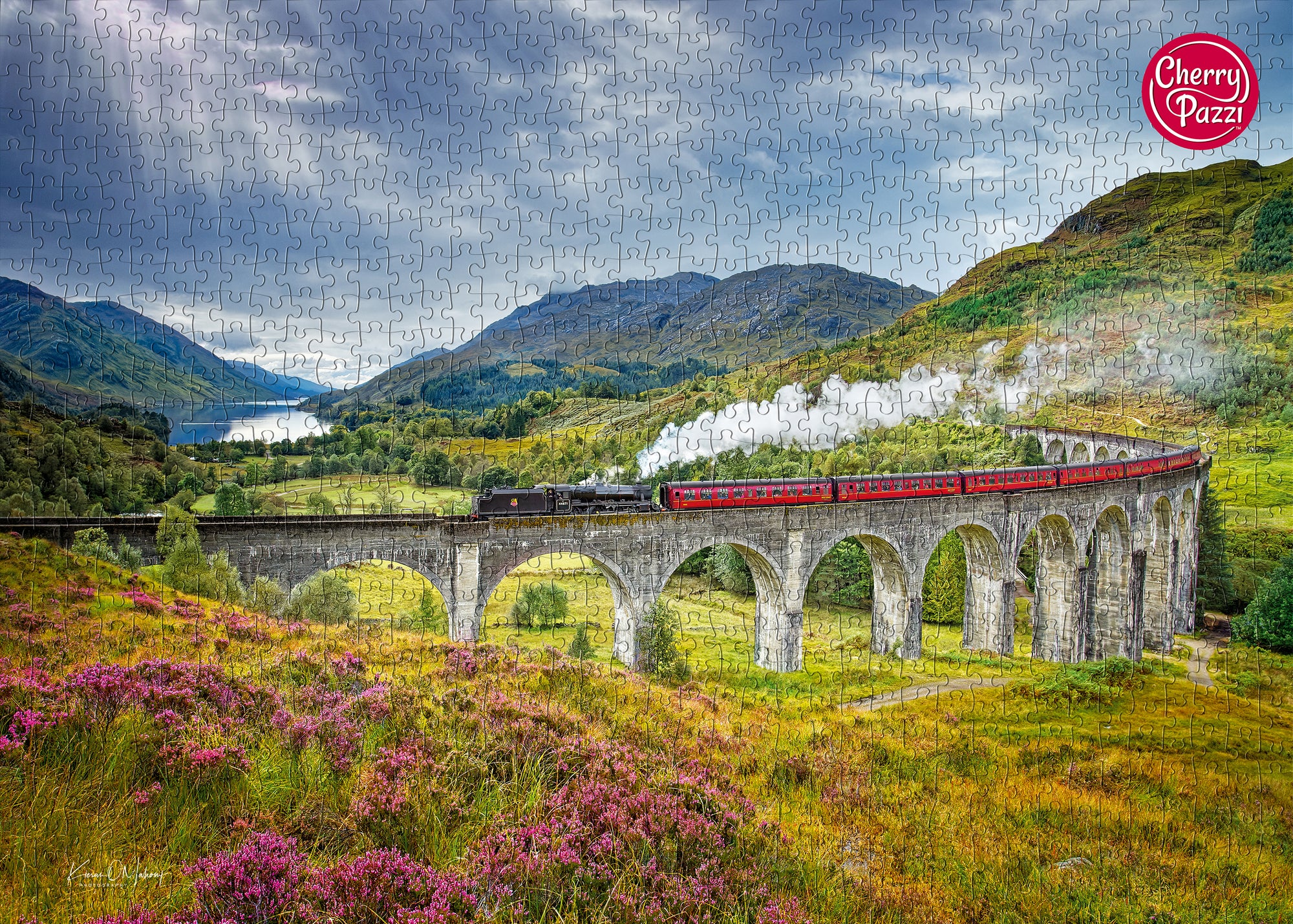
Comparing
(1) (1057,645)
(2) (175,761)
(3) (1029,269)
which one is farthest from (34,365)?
(3) (1029,269)

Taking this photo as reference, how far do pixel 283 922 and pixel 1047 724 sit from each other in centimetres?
2181

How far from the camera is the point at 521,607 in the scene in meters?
51.1

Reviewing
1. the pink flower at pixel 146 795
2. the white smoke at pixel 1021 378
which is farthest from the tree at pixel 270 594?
the white smoke at pixel 1021 378

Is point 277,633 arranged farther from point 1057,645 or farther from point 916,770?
point 1057,645

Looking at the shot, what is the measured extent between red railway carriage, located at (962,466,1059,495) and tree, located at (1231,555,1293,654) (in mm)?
21773

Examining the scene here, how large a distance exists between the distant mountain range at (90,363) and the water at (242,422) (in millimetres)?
1080

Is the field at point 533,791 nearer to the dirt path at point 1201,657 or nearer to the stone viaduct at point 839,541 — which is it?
the stone viaduct at point 839,541

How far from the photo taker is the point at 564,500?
1072 inches

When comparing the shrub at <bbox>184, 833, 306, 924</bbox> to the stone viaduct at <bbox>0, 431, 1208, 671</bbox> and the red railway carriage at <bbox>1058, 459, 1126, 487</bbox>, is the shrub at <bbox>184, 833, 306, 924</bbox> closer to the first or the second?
the stone viaduct at <bbox>0, 431, 1208, 671</bbox>

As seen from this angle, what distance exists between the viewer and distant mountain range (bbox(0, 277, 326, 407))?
121 ft

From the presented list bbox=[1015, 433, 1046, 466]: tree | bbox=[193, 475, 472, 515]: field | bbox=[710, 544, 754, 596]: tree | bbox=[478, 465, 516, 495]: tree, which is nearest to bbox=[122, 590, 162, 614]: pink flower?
bbox=[193, 475, 472, 515]: field

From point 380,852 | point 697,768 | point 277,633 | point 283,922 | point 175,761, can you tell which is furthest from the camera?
point 277,633

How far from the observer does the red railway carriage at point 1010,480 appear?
3272 cm

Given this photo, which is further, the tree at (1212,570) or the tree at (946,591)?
the tree at (1212,570)
